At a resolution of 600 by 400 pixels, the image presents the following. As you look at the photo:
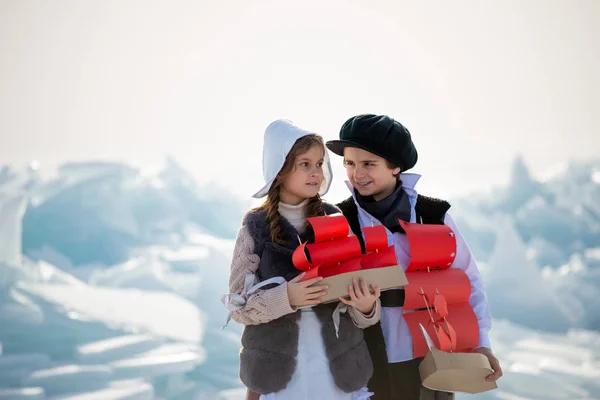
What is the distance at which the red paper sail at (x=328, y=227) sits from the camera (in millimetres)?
2182

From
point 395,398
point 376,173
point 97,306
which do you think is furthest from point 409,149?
point 97,306

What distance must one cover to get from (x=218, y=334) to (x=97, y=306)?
173cm

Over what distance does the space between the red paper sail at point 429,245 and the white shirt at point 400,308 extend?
0.34 ft

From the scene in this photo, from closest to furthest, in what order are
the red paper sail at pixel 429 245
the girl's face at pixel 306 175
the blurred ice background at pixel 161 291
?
the girl's face at pixel 306 175, the red paper sail at pixel 429 245, the blurred ice background at pixel 161 291

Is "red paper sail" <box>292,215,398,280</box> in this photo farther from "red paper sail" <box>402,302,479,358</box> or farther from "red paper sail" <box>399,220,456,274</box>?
"red paper sail" <box>402,302,479,358</box>

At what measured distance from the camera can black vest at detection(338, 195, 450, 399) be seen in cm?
244

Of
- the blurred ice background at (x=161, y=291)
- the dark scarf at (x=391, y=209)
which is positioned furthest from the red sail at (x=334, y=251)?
the blurred ice background at (x=161, y=291)

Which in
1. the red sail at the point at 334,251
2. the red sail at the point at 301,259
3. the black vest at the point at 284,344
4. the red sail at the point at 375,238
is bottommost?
the black vest at the point at 284,344

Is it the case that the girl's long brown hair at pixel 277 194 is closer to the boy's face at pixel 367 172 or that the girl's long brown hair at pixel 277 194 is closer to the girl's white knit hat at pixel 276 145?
the girl's white knit hat at pixel 276 145

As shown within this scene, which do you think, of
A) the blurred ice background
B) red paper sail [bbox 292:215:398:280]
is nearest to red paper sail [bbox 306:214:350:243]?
red paper sail [bbox 292:215:398:280]

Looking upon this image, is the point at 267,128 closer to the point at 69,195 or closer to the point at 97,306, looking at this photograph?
the point at 97,306

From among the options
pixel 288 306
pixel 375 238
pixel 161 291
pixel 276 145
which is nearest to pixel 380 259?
pixel 375 238

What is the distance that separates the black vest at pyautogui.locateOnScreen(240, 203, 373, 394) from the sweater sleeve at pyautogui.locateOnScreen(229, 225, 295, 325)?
0.12 ft

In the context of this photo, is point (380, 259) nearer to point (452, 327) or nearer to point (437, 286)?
point (437, 286)
